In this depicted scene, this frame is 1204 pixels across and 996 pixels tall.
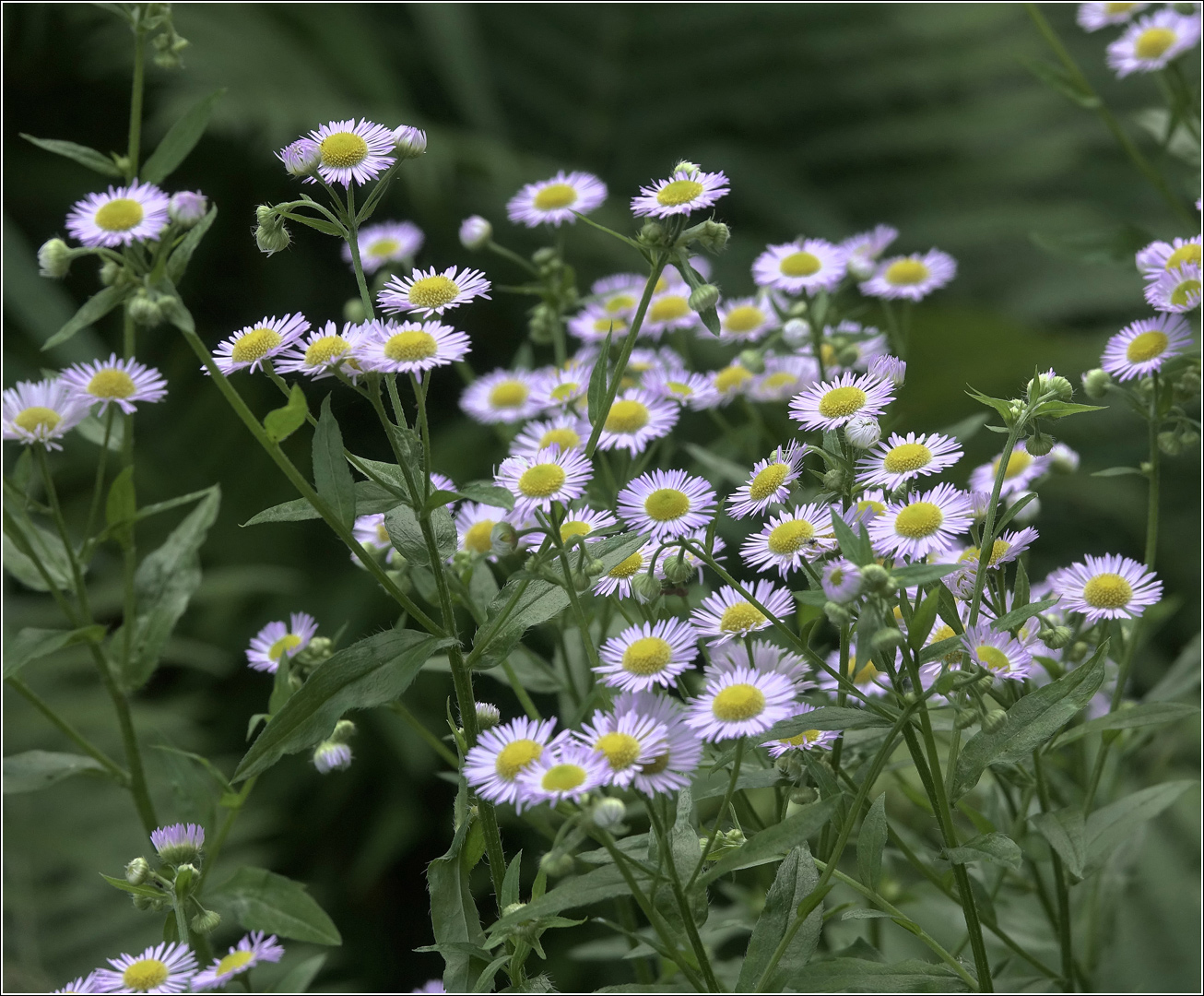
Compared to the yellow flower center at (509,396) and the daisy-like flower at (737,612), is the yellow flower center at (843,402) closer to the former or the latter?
the daisy-like flower at (737,612)

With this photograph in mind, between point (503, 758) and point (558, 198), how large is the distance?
1.25 feet

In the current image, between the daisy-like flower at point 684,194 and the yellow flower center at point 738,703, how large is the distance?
0.16m

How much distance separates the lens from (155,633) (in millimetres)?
569

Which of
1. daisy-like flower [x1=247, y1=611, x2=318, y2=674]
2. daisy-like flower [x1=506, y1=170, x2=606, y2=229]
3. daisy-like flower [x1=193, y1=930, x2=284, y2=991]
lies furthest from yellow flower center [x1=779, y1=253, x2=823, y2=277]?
daisy-like flower [x1=193, y1=930, x2=284, y2=991]

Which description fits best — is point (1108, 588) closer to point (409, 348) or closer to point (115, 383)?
point (409, 348)

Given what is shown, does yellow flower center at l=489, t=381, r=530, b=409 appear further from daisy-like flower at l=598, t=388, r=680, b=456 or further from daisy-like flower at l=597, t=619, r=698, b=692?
daisy-like flower at l=597, t=619, r=698, b=692

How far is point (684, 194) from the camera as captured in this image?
408 mm

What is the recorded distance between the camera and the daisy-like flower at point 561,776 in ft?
1.03

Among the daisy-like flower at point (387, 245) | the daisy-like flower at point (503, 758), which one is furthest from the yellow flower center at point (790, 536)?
the daisy-like flower at point (387, 245)

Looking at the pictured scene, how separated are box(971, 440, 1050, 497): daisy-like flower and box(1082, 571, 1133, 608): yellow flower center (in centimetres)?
8

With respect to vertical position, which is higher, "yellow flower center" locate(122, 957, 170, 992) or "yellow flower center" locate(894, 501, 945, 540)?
"yellow flower center" locate(894, 501, 945, 540)

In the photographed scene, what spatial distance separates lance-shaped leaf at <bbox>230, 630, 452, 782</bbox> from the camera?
0.37 metres

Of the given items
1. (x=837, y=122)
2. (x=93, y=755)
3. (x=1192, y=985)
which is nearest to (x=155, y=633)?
(x=93, y=755)

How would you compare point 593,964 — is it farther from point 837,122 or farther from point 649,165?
point 837,122
